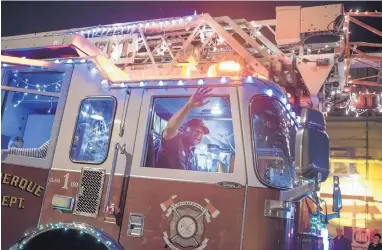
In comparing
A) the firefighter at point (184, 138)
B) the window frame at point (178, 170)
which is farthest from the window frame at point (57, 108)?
the firefighter at point (184, 138)

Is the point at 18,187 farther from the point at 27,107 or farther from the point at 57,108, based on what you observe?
the point at 27,107

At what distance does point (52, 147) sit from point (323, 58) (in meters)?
3.66

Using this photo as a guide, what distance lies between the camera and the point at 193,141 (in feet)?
11.6

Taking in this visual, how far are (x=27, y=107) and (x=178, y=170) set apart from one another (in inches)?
77.8

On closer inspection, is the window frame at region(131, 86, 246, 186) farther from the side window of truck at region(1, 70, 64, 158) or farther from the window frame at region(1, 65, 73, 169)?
the side window of truck at region(1, 70, 64, 158)

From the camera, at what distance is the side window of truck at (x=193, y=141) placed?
10.6 feet

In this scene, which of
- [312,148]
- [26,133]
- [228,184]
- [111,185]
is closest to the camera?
[312,148]

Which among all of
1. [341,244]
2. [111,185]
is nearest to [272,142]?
[111,185]

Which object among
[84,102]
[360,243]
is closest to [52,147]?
[84,102]

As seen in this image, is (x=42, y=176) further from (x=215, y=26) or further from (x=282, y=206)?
Result: (x=215, y=26)

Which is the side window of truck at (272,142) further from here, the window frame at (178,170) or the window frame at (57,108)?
the window frame at (57,108)

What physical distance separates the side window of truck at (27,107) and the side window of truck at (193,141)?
1086 mm

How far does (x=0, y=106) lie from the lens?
3.69m

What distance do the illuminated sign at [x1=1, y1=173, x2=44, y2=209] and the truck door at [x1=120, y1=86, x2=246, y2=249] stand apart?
88 cm
